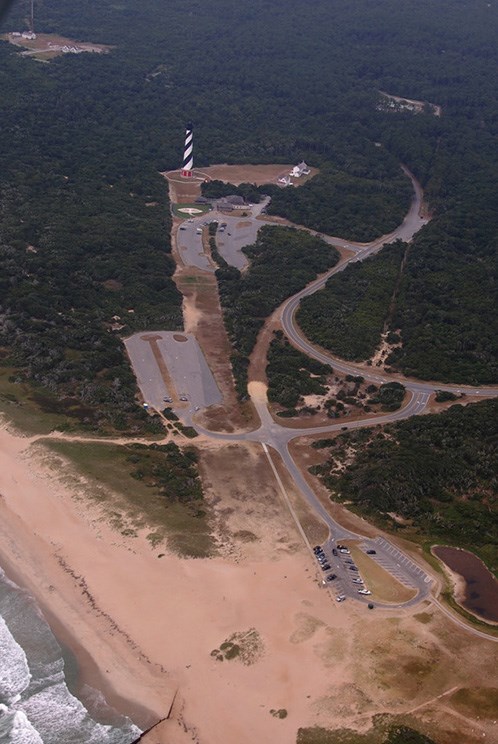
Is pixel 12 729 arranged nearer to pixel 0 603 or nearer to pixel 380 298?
pixel 0 603

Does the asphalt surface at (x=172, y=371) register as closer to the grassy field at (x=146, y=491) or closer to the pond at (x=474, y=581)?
the grassy field at (x=146, y=491)

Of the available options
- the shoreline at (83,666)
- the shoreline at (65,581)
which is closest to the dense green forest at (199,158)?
the shoreline at (65,581)

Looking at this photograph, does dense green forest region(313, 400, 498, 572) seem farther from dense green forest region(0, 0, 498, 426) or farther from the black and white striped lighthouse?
the black and white striped lighthouse

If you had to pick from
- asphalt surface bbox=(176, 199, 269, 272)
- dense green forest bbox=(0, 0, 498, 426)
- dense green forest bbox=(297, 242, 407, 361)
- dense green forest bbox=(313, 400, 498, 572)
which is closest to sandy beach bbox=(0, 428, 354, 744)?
dense green forest bbox=(313, 400, 498, 572)

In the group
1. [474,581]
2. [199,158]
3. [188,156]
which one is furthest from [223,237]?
[474,581]

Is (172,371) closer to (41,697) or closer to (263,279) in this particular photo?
(263,279)
